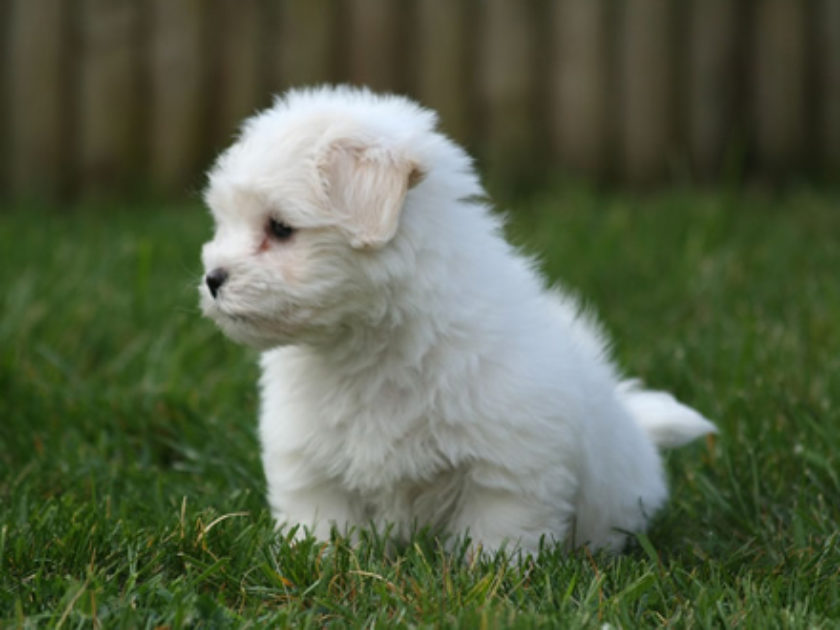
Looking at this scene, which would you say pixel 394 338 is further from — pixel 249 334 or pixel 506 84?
pixel 506 84

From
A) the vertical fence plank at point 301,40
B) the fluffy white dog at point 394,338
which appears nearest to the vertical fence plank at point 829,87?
the vertical fence plank at point 301,40

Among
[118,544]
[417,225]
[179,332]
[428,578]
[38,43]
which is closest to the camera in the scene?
[428,578]

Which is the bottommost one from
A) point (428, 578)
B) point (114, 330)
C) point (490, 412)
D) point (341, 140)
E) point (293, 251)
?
point (114, 330)

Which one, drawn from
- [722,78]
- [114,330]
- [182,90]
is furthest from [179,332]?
[722,78]

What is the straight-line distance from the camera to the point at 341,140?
3.12 m

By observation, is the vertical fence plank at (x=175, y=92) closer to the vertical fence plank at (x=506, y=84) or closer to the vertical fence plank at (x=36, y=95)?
the vertical fence plank at (x=36, y=95)

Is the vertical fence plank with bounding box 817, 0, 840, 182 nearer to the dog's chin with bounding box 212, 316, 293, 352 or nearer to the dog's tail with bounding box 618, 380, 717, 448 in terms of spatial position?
the dog's tail with bounding box 618, 380, 717, 448

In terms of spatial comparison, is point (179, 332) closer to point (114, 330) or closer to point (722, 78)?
point (114, 330)

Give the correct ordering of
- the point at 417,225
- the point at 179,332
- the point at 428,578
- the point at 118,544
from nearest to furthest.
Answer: the point at 428,578
the point at 118,544
the point at 417,225
the point at 179,332

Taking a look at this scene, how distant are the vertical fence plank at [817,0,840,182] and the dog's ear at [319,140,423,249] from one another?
574 cm

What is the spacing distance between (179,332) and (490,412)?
7.65 ft

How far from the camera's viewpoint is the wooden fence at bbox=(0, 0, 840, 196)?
7.96 m

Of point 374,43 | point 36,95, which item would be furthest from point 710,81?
point 36,95

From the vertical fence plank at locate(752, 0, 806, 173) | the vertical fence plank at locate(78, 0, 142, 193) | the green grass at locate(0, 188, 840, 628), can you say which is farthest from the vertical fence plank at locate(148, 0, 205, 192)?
the vertical fence plank at locate(752, 0, 806, 173)
